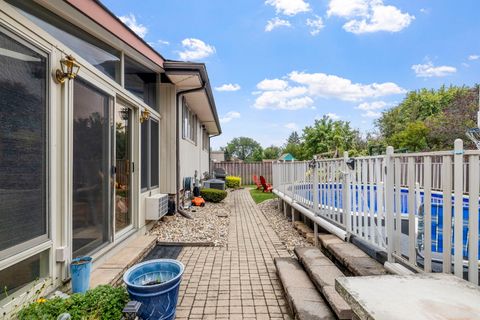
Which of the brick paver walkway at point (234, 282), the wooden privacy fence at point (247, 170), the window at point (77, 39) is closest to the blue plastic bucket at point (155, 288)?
the brick paver walkway at point (234, 282)

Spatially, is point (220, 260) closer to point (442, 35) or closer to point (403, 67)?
point (442, 35)

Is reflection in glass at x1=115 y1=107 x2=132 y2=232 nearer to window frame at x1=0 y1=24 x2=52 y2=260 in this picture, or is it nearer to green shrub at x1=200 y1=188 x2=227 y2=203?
window frame at x1=0 y1=24 x2=52 y2=260

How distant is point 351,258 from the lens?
2781mm

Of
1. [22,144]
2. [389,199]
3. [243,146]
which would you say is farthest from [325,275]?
[243,146]

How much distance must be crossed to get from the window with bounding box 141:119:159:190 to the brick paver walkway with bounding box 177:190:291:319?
1.60 meters

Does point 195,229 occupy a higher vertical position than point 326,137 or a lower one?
lower

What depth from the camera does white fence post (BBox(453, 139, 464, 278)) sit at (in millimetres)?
1784

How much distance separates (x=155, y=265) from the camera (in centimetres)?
251

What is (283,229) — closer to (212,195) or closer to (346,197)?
(346,197)

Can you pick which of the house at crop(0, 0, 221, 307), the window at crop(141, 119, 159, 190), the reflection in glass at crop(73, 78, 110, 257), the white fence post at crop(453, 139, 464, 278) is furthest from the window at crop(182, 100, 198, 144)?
the white fence post at crop(453, 139, 464, 278)

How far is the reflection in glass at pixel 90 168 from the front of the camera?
2711mm

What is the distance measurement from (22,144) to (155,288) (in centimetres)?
145

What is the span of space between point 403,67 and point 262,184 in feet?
53.8

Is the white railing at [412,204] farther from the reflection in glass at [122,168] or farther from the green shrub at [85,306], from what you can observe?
the reflection in glass at [122,168]
